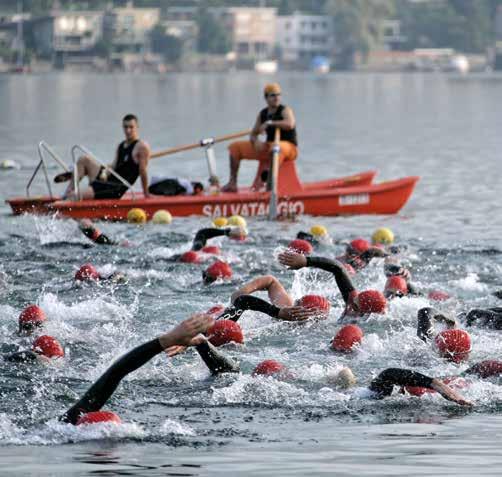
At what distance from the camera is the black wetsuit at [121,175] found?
27203mm

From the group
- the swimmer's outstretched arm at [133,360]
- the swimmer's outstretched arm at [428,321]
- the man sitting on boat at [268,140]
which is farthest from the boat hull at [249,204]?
the swimmer's outstretched arm at [133,360]

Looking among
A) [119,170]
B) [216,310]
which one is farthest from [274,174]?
[216,310]

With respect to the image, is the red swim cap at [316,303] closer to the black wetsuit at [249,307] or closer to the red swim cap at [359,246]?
the black wetsuit at [249,307]

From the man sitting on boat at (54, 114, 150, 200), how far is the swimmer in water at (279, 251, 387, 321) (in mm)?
9237

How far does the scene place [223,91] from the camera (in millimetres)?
134625

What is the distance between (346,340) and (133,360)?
4568 mm

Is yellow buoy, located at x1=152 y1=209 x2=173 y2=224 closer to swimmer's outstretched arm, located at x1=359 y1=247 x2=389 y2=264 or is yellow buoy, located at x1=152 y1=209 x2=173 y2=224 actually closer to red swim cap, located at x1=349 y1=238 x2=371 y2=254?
red swim cap, located at x1=349 y1=238 x2=371 y2=254

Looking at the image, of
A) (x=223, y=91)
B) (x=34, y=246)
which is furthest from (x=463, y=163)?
(x=223, y=91)

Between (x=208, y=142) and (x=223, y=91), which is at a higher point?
(x=208, y=142)

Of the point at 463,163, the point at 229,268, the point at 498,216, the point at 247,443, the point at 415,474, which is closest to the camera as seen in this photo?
the point at 415,474

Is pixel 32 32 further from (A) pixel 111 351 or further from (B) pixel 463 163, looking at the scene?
(A) pixel 111 351

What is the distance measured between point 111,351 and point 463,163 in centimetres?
3243

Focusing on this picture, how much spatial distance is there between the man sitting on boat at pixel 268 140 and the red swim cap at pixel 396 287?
27.4 ft

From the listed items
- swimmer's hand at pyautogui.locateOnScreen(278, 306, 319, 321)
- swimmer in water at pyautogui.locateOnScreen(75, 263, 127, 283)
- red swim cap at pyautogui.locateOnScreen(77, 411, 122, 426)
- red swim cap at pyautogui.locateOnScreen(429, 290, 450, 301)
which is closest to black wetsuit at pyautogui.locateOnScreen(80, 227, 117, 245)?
swimmer in water at pyautogui.locateOnScreen(75, 263, 127, 283)
